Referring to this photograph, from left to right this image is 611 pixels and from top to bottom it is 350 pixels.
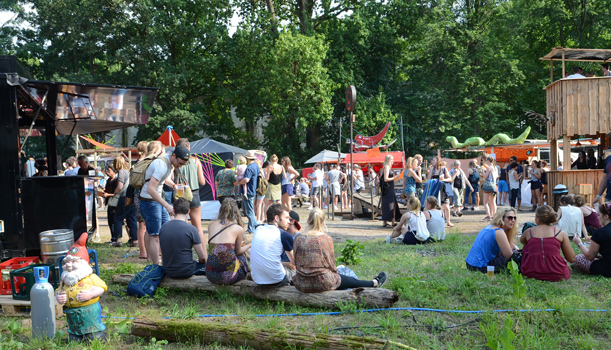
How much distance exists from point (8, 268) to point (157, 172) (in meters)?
1.98

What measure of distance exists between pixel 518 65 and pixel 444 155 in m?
7.68

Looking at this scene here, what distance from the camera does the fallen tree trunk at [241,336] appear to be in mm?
3801

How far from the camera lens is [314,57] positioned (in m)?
29.4

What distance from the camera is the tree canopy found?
30672 millimetres

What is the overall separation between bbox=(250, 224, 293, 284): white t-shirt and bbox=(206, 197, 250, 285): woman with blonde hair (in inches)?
12.6

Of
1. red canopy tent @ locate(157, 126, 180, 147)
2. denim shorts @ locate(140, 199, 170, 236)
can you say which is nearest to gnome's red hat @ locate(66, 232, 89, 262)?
denim shorts @ locate(140, 199, 170, 236)

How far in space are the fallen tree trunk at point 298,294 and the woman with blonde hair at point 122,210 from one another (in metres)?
3.79

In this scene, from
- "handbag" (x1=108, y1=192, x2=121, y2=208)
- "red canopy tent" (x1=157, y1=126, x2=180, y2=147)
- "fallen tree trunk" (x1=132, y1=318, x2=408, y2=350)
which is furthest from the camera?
"red canopy tent" (x1=157, y1=126, x2=180, y2=147)

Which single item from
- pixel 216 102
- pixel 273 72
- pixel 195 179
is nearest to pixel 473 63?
pixel 273 72

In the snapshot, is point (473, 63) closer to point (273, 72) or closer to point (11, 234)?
point (273, 72)

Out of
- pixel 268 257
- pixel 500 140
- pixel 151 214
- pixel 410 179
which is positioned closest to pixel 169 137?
pixel 410 179

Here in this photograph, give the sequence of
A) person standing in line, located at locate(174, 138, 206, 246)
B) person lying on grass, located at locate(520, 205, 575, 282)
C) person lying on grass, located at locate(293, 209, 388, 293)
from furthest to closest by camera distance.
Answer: person standing in line, located at locate(174, 138, 206, 246) → person lying on grass, located at locate(520, 205, 575, 282) → person lying on grass, located at locate(293, 209, 388, 293)

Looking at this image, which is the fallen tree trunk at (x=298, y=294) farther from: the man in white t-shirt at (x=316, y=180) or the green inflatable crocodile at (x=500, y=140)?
the green inflatable crocodile at (x=500, y=140)

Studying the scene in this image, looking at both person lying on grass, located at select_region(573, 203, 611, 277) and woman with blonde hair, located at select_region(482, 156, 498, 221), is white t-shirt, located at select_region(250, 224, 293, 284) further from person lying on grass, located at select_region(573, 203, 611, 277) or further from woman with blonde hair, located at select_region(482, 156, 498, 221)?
woman with blonde hair, located at select_region(482, 156, 498, 221)
